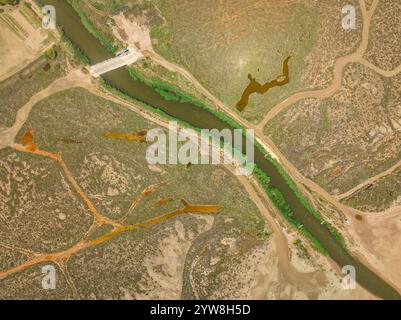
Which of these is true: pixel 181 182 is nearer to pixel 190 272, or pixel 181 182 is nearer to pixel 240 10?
pixel 190 272

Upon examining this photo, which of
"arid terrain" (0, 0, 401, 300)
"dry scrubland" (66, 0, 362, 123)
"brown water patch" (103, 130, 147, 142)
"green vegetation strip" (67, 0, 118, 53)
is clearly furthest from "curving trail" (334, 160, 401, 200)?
"green vegetation strip" (67, 0, 118, 53)

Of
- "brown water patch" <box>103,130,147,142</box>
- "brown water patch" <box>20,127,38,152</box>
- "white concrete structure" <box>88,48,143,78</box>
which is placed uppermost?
"white concrete structure" <box>88,48,143,78</box>

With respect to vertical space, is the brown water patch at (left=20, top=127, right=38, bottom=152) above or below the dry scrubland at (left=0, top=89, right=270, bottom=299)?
above

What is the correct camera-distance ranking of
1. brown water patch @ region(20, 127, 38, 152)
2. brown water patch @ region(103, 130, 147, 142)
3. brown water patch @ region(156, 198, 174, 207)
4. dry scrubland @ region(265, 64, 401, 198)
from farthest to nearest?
dry scrubland @ region(265, 64, 401, 198)
brown water patch @ region(103, 130, 147, 142)
brown water patch @ region(156, 198, 174, 207)
brown water patch @ region(20, 127, 38, 152)

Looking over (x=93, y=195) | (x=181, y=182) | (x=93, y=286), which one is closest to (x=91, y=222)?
(x=93, y=195)

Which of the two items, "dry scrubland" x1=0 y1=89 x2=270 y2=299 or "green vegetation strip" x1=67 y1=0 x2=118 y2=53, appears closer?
"dry scrubland" x1=0 y1=89 x2=270 y2=299

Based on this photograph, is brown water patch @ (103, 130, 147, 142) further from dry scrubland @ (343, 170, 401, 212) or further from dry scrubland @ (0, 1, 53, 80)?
dry scrubland @ (343, 170, 401, 212)

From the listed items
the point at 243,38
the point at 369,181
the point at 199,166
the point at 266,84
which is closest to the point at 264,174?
the point at 199,166
